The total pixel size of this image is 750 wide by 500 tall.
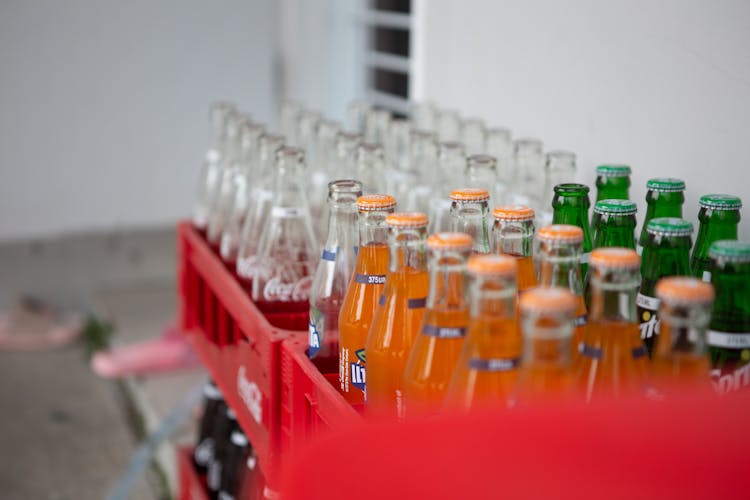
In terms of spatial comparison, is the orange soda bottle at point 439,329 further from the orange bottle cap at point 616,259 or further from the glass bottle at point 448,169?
the glass bottle at point 448,169

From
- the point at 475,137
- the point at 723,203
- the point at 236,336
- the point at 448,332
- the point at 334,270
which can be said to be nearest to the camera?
the point at 448,332

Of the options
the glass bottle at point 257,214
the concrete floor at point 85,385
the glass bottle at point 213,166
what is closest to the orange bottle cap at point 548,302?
the glass bottle at point 257,214

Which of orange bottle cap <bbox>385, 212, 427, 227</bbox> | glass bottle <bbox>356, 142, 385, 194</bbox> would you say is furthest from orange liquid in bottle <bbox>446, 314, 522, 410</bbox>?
glass bottle <bbox>356, 142, 385, 194</bbox>

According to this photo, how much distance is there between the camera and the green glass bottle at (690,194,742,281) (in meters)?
1.44

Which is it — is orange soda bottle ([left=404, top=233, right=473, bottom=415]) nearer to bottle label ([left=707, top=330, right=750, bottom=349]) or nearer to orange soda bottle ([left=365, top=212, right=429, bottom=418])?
orange soda bottle ([left=365, top=212, right=429, bottom=418])

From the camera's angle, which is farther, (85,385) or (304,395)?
(85,385)

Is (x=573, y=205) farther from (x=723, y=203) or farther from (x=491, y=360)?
(x=491, y=360)

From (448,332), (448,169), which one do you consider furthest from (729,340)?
(448,169)

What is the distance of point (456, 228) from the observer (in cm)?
146

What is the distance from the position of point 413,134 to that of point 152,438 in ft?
6.91

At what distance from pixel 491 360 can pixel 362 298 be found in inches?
16.0

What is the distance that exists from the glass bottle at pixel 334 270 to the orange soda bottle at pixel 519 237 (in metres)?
0.33

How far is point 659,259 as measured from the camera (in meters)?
1.33

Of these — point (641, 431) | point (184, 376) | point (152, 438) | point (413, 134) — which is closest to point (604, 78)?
point (413, 134)
